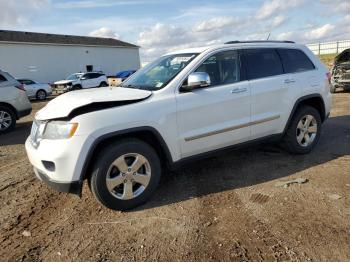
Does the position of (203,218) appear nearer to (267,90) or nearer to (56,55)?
(267,90)

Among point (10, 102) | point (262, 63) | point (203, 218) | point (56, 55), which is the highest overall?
point (56, 55)

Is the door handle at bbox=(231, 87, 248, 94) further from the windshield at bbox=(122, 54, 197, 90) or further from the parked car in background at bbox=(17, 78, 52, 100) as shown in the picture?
the parked car in background at bbox=(17, 78, 52, 100)

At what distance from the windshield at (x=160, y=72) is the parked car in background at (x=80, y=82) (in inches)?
787

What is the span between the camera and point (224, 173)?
5031mm

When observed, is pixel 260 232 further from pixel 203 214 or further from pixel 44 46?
pixel 44 46

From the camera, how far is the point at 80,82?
2483 centimetres

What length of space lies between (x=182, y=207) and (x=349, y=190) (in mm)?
2053

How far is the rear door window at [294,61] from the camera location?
17.7ft

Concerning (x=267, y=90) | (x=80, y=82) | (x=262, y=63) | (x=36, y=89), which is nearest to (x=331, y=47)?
(x=80, y=82)

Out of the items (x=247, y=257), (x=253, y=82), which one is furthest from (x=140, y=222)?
(x=253, y=82)

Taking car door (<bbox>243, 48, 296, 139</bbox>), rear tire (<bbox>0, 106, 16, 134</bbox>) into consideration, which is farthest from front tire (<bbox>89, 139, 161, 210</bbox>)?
rear tire (<bbox>0, 106, 16, 134</bbox>)

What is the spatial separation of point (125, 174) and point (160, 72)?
1.57 metres

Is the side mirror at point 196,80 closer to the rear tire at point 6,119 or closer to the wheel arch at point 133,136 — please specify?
the wheel arch at point 133,136

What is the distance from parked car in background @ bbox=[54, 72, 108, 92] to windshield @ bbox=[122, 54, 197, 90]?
20.0 metres
